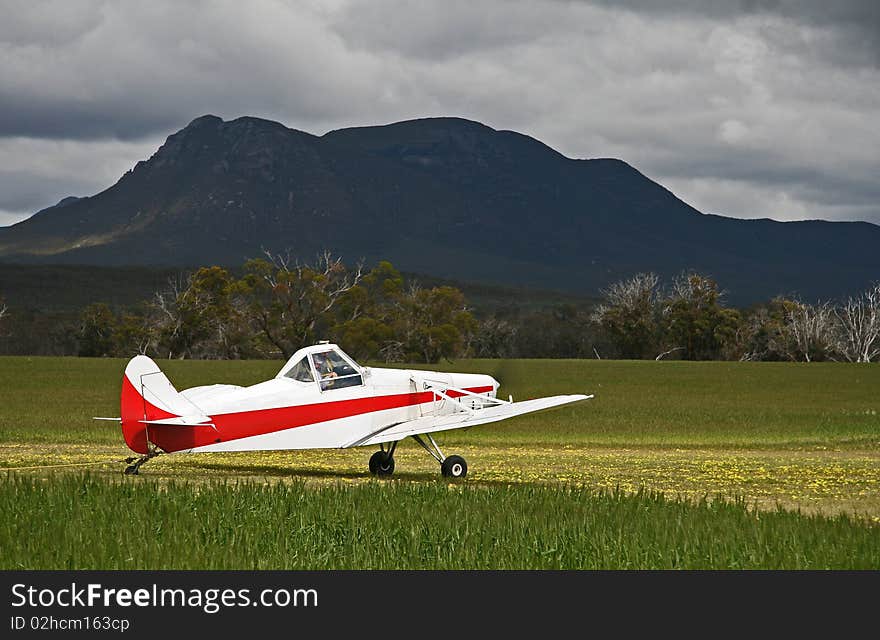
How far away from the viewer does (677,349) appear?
97.9 metres

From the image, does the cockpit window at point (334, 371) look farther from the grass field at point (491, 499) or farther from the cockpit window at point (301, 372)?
the grass field at point (491, 499)

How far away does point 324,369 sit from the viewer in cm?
1805

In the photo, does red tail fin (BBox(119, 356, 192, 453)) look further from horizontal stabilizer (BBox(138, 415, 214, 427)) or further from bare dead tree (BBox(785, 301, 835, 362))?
bare dead tree (BBox(785, 301, 835, 362))

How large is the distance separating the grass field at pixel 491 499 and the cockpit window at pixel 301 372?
1522 mm

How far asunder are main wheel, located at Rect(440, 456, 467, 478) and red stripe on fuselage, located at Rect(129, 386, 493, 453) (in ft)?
4.39

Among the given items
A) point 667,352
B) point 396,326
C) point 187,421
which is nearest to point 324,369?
point 187,421

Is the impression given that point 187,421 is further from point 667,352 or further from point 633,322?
point 633,322

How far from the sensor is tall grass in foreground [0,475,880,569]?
942 centimetres

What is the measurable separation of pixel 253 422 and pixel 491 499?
5180 millimetres

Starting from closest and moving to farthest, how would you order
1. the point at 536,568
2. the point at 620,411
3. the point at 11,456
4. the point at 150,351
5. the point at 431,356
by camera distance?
1. the point at 536,568
2. the point at 11,456
3. the point at 620,411
4. the point at 431,356
5. the point at 150,351

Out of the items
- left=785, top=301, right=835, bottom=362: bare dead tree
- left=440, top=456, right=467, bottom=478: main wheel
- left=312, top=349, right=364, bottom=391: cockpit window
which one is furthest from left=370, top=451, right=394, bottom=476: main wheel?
left=785, top=301, right=835, bottom=362: bare dead tree
